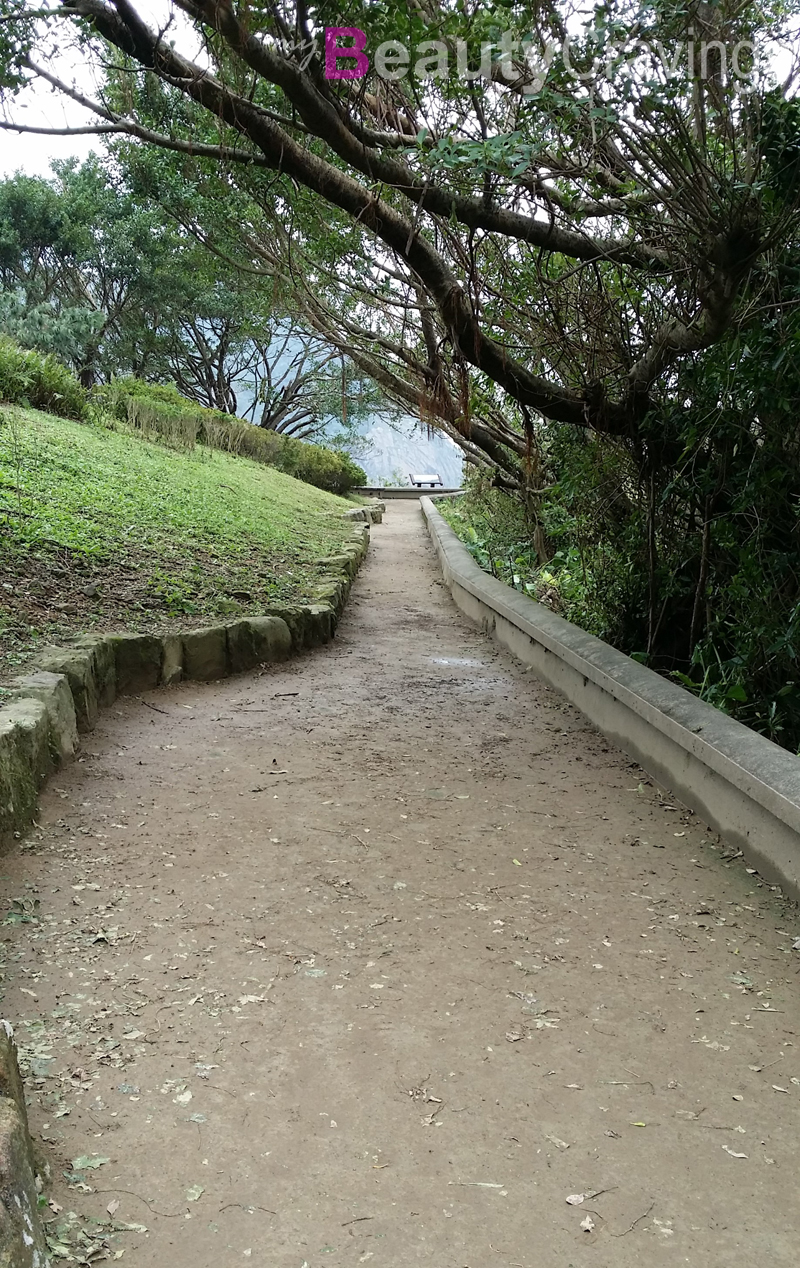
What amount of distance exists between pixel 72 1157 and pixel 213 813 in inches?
69.1

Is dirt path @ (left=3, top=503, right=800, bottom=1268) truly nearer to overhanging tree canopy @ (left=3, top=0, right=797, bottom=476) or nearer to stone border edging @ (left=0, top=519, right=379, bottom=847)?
stone border edging @ (left=0, top=519, right=379, bottom=847)

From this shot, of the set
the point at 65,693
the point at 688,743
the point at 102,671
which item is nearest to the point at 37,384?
the point at 102,671

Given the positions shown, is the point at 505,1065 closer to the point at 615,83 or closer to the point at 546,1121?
the point at 546,1121

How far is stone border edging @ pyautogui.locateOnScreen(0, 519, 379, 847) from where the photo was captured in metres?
3.17

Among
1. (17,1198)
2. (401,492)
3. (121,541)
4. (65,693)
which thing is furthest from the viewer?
(401,492)

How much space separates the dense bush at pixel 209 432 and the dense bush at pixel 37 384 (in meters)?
0.93

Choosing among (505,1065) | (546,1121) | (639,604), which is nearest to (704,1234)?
(546,1121)

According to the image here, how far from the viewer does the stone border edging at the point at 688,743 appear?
300 cm

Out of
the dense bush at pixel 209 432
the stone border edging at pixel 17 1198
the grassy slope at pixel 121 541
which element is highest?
the dense bush at pixel 209 432

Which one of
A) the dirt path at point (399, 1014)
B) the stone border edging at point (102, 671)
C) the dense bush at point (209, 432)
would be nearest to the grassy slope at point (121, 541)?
the stone border edging at point (102, 671)

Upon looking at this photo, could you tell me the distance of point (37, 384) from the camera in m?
10.0

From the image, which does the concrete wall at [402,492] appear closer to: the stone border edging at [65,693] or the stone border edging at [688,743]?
the stone border edging at [65,693]

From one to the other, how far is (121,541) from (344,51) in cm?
345

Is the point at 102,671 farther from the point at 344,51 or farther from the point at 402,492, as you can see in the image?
the point at 402,492
